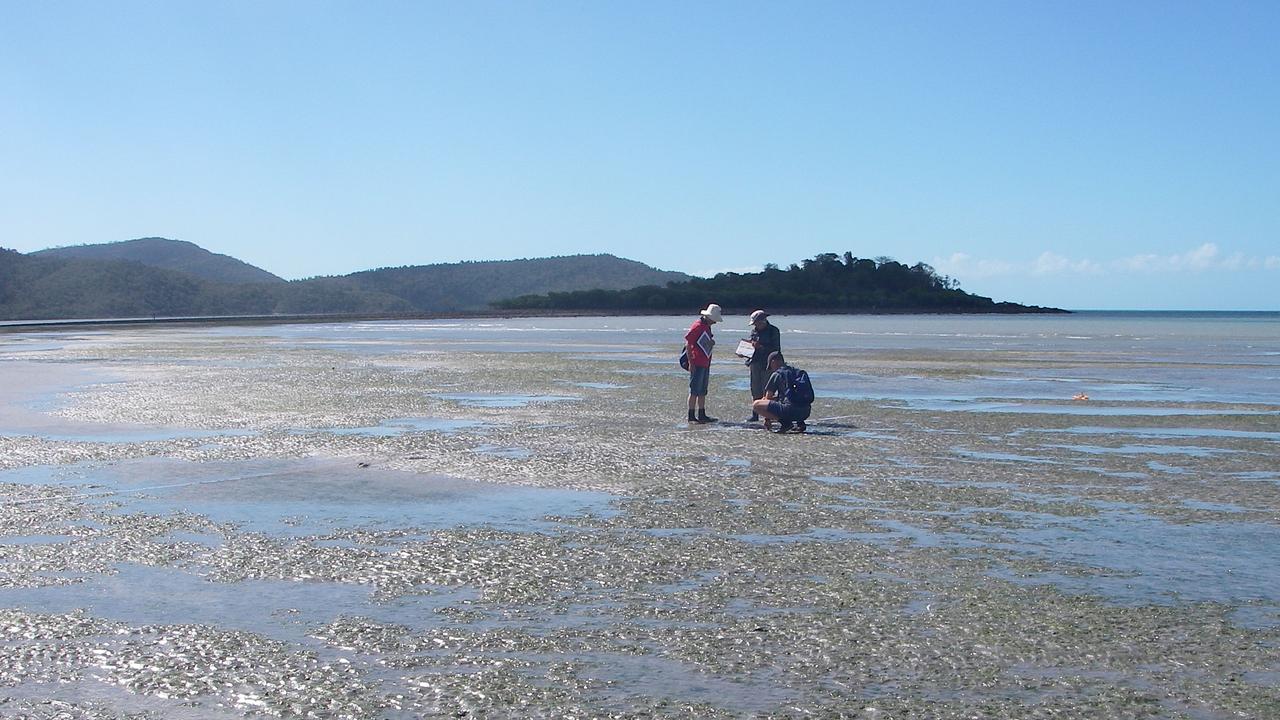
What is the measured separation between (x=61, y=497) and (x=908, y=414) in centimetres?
1215

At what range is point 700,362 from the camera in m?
17.0

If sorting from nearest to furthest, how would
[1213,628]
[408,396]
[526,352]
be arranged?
1. [1213,628]
2. [408,396]
3. [526,352]

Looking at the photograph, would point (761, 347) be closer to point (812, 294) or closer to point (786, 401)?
point (786, 401)

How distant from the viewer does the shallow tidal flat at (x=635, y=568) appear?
5.46 metres

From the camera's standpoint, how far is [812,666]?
575 cm

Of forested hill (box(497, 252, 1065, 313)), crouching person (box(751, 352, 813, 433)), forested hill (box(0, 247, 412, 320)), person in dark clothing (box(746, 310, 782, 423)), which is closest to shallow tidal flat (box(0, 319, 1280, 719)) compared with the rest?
crouching person (box(751, 352, 813, 433))

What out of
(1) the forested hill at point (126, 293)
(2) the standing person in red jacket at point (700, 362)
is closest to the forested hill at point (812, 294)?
(1) the forested hill at point (126, 293)

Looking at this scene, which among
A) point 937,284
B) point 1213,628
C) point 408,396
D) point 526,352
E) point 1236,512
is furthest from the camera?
point 937,284

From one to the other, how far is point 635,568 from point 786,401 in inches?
329

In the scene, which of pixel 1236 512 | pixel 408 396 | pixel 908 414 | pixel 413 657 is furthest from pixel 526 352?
pixel 413 657

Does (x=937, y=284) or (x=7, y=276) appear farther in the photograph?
(x=937, y=284)

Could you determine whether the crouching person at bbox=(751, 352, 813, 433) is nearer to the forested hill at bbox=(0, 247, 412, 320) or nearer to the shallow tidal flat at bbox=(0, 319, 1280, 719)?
the shallow tidal flat at bbox=(0, 319, 1280, 719)

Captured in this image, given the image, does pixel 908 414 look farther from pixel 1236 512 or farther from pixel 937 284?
pixel 937 284

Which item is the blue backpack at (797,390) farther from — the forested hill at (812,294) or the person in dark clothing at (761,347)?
the forested hill at (812,294)
